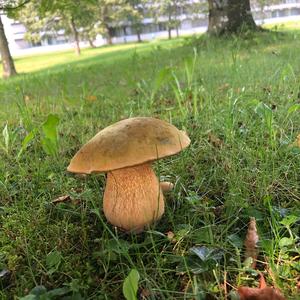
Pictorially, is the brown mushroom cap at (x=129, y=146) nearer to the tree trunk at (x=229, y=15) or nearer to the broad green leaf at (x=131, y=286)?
the broad green leaf at (x=131, y=286)

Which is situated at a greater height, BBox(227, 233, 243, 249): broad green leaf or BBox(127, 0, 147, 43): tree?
BBox(227, 233, 243, 249): broad green leaf

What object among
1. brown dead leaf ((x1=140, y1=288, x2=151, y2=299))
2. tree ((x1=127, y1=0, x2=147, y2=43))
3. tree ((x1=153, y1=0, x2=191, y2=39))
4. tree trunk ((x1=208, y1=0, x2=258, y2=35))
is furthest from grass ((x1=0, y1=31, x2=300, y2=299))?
tree ((x1=153, y1=0, x2=191, y2=39))

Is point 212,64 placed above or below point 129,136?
below

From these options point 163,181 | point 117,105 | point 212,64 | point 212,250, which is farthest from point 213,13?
point 212,250

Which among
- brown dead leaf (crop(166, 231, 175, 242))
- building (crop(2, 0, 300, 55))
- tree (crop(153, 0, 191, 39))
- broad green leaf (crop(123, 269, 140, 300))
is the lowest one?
building (crop(2, 0, 300, 55))

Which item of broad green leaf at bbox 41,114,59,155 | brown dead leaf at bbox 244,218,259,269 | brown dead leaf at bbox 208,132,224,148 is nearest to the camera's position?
brown dead leaf at bbox 244,218,259,269

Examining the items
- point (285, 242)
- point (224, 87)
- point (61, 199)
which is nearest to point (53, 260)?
point (61, 199)

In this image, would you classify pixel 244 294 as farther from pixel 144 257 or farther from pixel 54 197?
pixel 54 197

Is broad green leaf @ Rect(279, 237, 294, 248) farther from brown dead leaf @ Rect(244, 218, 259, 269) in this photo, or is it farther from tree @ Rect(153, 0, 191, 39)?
tree @ Rect(153, 0, 191, 39)
